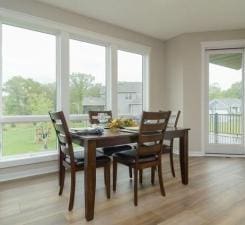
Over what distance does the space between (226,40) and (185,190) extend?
129 inches

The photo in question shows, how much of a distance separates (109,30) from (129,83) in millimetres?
1120

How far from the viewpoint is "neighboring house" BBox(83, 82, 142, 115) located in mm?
4074

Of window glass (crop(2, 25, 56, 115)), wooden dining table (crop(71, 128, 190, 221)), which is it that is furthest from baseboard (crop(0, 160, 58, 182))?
wooden dining table (crop(71, 128, 190, 221))

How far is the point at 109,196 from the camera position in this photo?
2.47 metres

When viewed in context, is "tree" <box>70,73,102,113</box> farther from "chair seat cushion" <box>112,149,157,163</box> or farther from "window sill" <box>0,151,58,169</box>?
"chair seat cushion" <box>112,149,157,163</box>

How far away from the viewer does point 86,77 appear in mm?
4000

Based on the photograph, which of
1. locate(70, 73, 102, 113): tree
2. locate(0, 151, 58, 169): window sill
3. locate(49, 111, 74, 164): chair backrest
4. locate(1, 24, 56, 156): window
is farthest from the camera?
locate(70, 73, 102, 113): tree

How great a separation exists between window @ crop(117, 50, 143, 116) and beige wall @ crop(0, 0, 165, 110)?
271 mm

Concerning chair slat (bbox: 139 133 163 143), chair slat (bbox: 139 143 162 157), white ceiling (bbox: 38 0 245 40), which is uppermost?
white ceiling (bbox: 38 0 245 40)

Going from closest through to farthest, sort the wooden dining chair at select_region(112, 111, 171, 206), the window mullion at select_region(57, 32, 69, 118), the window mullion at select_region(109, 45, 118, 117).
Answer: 1. the wooden dining chair at select_region(112, 111, 171, 206)
2. the window mullion at select_region(57, 32, 69, 118)
3. the window mullion at select_region(109, 45, 118, 117)

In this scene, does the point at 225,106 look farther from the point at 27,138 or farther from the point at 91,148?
the point at 27,138

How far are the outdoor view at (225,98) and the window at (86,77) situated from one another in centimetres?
230

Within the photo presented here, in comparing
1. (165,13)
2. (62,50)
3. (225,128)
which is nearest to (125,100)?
(62,50)

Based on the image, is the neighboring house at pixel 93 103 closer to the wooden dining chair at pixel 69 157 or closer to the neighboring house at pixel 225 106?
the wooden dining chair at pixel 69 157
